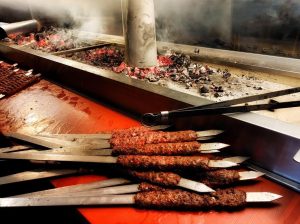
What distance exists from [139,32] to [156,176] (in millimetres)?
2249

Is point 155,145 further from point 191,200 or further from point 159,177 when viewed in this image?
point 191,200

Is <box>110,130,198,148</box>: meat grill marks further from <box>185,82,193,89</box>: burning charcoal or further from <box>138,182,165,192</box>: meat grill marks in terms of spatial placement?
<box>185,82,193,89</box>: burning charcoal

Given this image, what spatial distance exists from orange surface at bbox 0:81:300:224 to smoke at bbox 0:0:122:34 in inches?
176

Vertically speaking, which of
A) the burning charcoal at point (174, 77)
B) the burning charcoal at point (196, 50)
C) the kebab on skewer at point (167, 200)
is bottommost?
the kebab on skewer at point (167, 200)

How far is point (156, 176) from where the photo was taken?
68.2 inches

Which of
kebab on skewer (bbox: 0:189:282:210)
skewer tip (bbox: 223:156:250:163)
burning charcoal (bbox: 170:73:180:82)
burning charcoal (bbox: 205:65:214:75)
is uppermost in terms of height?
burning charcoal (bbox: 205:65:214:75)

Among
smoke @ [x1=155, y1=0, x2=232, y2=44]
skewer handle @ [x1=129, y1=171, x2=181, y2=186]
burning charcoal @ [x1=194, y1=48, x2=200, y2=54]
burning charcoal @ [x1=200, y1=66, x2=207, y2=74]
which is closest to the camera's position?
skewer handle @ [x1=129, y1=171, x2=181, y2=186]

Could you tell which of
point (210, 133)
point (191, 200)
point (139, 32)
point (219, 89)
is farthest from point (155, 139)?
point (139, 32)

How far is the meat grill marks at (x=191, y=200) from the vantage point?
1.59 metres

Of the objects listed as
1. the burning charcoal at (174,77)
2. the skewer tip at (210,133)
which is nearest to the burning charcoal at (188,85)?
the burning charcoal at (174,77)

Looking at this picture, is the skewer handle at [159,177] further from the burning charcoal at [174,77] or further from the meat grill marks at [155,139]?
the burning charcoal at [174,77]

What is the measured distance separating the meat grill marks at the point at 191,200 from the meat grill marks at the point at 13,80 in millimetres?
3041

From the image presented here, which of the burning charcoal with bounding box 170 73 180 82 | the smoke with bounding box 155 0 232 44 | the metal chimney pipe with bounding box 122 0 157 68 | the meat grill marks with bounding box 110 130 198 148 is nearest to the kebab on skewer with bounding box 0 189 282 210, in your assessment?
the meat grill marks with bounding box 110 130 198 148

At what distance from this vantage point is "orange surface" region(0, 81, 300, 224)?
158cm
